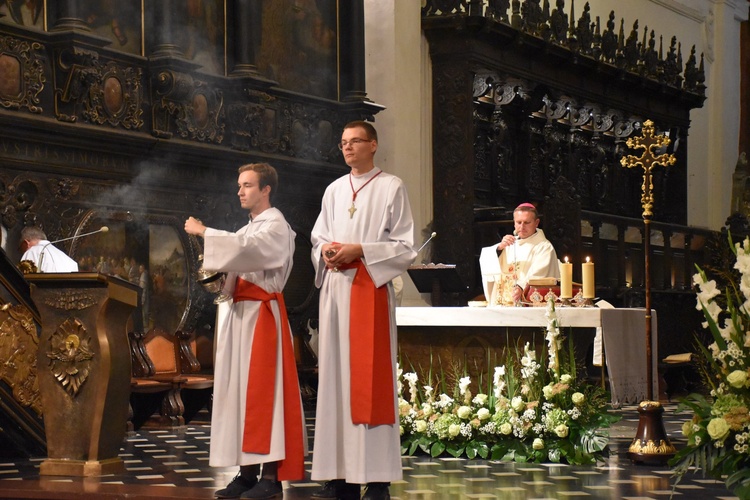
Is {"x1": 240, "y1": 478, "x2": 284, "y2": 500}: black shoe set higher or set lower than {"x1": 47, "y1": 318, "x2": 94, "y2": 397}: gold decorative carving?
lower

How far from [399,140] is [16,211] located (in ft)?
17.4

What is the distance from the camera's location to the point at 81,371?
715 cm

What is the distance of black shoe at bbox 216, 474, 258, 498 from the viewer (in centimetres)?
589

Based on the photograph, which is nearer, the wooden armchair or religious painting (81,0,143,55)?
the wooden armchair

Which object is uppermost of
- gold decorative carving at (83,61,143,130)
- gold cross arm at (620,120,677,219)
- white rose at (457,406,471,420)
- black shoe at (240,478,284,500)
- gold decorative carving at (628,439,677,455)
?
gold decorative carving at (83,61,143,130)

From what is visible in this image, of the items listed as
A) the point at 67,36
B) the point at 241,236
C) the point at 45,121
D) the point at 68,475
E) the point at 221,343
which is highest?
the point at 67,36

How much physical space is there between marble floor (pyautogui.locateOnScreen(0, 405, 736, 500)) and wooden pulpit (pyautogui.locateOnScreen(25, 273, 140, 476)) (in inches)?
8.1

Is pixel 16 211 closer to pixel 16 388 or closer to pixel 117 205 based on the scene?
pixel 117 205

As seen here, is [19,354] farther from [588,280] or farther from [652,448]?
[652,448]

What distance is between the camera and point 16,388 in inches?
316

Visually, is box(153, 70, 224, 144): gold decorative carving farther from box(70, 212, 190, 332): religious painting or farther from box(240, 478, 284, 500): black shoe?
box(240, 478, 284, 500): black shoe

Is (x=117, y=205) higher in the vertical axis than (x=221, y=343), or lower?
higher

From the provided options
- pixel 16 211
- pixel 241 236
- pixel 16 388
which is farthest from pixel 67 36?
pixel 241 236

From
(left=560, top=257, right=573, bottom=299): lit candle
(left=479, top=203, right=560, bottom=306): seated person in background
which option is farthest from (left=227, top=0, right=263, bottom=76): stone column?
(left=560, top=257, right=573, bottom=299): lit candle
